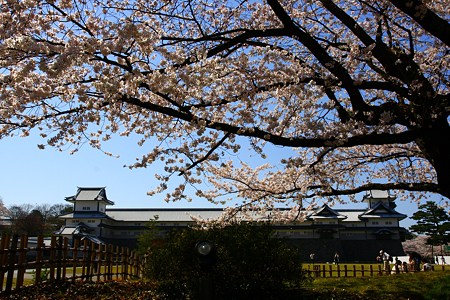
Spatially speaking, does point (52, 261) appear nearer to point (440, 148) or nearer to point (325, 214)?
point (440, 148)

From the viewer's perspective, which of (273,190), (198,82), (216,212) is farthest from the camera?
(216,212)

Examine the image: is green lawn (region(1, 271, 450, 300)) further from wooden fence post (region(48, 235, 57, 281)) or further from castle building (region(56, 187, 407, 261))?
castle building (region(56, 187, 407, 261))

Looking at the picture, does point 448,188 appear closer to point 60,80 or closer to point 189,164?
point 189,164

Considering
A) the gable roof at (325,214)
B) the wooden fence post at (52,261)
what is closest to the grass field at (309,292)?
the wooden fence post at (52,261)

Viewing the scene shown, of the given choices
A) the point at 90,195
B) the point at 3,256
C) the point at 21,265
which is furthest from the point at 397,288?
the point at 90,195

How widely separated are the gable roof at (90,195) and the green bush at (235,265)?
36.1 meters

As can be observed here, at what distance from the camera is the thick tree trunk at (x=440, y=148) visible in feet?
20.4

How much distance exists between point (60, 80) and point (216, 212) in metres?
38.4

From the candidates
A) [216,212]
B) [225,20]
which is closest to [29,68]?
[225,20]

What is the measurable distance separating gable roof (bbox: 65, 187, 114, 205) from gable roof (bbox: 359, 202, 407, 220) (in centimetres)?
2563

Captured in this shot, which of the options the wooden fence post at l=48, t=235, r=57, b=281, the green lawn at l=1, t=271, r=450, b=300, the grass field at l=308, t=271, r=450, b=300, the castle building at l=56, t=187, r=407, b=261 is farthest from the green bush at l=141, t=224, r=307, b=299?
the castle building at l=56, t=187, r=407, b=261

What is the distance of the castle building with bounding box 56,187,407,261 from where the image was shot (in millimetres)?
37938

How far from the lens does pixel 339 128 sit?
5957 mm

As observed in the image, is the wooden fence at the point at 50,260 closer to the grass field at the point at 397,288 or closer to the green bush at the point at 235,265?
the green bush at the point at 235,265
